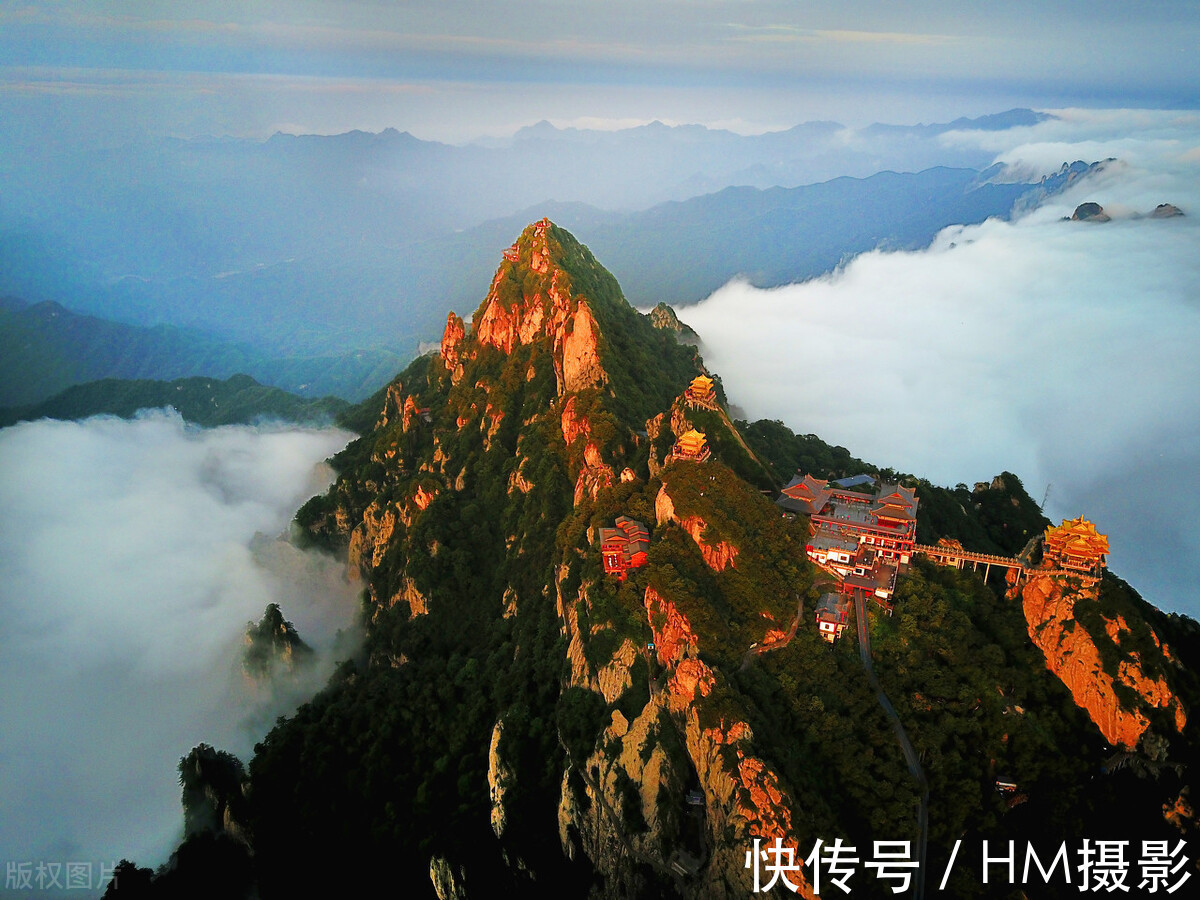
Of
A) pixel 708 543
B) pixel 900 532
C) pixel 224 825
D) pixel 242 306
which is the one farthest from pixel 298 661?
pixel 242 306

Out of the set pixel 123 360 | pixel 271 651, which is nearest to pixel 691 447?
pixel 271 651

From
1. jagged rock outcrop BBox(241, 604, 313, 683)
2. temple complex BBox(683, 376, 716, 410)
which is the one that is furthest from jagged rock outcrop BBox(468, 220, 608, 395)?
jagged rock outcrop BBox(241, 604, 313, 683)

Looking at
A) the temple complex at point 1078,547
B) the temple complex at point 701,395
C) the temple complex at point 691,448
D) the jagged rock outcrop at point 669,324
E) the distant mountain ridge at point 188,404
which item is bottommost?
the temple complex at point 1078,547

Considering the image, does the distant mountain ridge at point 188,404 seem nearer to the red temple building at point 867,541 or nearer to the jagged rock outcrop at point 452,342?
the jagged rock outcrop at point 452,342

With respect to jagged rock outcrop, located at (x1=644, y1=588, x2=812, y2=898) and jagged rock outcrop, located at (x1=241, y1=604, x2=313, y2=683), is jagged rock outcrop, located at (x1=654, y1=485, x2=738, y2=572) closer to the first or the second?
jagged rock outcrop, located at (x1=644, y1=588, x2=812, y2=898)

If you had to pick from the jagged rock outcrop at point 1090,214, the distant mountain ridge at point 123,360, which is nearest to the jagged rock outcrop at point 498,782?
the distant mountain ridge at point 123,360
